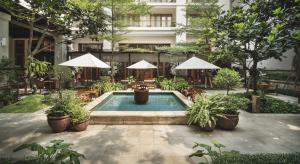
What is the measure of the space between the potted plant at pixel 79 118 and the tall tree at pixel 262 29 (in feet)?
18.3

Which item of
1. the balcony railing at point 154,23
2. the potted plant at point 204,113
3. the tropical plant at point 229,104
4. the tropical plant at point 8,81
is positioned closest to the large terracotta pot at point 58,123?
the potted plant at point 204,113

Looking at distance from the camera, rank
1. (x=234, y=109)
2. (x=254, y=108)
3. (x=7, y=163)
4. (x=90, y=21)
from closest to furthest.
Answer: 1. (x=7, y=163)
2. (x=234, y=109)
3. (x=254, y=108)
4. (x=90, y=21)

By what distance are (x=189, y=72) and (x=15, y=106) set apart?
15.9m

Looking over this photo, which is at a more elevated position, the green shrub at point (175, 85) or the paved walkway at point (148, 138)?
the green shrub at point (175, 85)

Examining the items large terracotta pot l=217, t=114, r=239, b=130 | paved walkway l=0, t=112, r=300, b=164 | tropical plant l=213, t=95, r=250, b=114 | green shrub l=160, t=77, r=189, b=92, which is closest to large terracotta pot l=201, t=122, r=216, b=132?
paved walkway l=0, t=112, r=300, b=164

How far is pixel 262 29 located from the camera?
27.7 feet

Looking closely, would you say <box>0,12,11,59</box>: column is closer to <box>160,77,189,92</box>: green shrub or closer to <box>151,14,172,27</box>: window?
<box>160,77,189,92</box>: green shrub

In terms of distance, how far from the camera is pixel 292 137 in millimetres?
6082

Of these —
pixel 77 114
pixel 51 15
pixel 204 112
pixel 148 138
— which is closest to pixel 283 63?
pixel 204 112

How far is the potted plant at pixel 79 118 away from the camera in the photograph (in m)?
6.35

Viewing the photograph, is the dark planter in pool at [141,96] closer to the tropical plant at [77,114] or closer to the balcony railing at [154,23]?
the tropical plant at [77,114]

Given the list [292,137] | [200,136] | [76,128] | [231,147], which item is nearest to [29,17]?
[76,128]

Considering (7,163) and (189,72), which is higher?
(189,72)

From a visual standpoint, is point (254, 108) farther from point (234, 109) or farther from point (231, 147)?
point (231, 147)
